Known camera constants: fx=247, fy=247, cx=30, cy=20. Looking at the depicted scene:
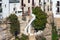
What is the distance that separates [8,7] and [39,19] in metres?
0.49

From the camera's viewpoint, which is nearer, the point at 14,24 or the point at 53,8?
the point at 14,24

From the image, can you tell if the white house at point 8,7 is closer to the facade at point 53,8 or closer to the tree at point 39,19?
the tree at point 39,19

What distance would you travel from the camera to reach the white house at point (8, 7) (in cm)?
361

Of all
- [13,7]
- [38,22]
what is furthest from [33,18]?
[13,7]

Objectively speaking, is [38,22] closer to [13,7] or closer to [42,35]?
[42,35]

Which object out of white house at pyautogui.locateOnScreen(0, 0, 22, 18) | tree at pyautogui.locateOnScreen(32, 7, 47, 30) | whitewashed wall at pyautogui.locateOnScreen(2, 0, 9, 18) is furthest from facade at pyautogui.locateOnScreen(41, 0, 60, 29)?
whitewashed wall at pyautogui.locateOnScreen(2, 0, 9, 18)

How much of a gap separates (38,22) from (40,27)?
0.08m

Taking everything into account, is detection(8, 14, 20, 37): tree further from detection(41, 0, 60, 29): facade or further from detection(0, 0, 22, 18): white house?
detection(41, 0, 60, 29): facade

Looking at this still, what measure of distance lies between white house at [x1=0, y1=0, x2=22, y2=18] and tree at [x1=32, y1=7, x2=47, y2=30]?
25 centimetres

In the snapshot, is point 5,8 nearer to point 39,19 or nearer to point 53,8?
point 39,19

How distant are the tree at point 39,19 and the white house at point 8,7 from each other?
248mm

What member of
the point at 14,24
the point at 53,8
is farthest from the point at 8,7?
the point at 53,8

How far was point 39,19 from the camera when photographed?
12.0 ft

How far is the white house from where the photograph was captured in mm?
3611
